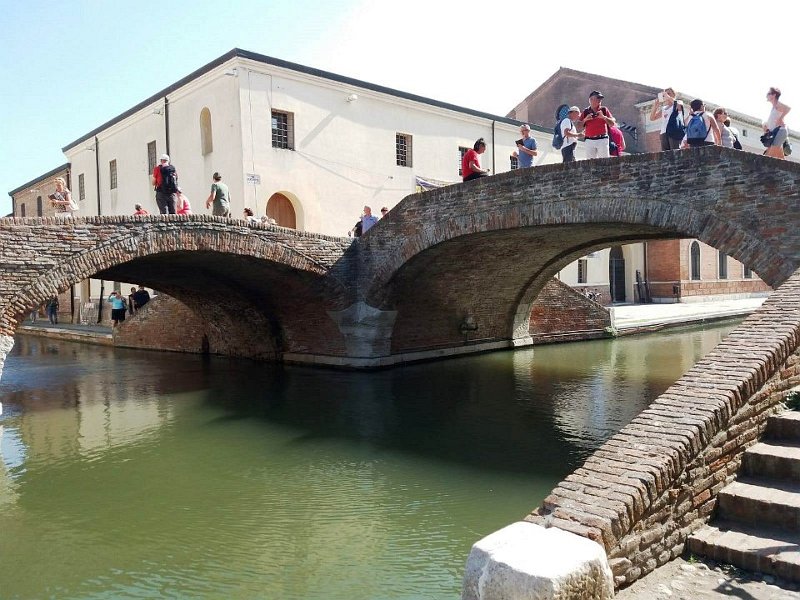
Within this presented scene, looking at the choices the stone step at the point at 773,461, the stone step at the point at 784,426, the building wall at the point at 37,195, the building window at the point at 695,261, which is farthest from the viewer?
the building window at the point at 695,261

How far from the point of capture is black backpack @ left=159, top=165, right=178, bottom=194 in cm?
1040

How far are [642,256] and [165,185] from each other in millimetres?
20543

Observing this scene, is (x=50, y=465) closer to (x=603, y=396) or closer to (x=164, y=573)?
(x=164, y=573)

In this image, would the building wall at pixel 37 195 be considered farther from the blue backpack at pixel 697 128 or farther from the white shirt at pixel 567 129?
the blue backpack at pixel 697 128

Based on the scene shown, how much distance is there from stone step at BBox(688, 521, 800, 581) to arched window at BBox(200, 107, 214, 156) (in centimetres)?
1527

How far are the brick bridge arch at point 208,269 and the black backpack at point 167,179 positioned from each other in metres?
0.79

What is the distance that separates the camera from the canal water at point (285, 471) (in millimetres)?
4414

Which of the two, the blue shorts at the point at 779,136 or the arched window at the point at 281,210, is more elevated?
the arched window at the point at 281,210

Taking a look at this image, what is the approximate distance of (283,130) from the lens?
16062 mm

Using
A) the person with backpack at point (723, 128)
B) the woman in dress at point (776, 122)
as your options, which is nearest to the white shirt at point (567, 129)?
the person with backpack at point (723, 128)

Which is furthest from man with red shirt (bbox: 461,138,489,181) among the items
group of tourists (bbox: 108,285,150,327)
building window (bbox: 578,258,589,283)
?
building window (bbox: 578,258,589,283)

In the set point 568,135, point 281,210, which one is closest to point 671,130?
point 568,135

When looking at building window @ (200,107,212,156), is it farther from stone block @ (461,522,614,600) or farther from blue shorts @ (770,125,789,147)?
stone block @ (461,522,614,600)

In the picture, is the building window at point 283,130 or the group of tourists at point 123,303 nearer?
the building window at point 283,130
